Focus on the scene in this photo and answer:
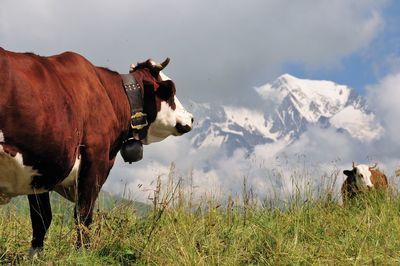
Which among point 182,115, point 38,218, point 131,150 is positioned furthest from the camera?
point 182,115

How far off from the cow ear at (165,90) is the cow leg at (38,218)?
1.96 meters

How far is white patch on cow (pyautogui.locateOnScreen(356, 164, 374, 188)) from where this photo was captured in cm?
1376

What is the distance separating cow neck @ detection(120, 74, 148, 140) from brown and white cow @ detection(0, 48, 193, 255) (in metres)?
0.02

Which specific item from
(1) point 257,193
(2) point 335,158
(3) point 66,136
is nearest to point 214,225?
(1) point 257,193

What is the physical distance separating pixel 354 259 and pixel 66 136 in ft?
9.38

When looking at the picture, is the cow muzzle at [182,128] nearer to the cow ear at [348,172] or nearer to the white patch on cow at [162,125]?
A: the white patch on cow at [162,125]

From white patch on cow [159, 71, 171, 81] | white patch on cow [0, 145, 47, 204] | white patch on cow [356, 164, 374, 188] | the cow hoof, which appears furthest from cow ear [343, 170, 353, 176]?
white patch on cow [0, 145, 47, 204]

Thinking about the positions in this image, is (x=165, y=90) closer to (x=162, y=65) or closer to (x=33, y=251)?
(x=162, y=65)

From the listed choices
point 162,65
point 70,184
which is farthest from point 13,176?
point 162,65

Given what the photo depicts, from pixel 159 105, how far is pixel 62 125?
235 centimetres

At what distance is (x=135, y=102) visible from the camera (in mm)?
6875

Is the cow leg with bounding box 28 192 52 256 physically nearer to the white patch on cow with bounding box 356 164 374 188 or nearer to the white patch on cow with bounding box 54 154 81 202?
the white patch on cow with bounding box 54 154 81 202

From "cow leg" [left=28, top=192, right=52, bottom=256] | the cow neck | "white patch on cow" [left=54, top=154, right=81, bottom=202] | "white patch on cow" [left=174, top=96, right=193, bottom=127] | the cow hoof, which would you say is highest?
"white patch on cow" [left=174, top=96, right=193, bottom=127]

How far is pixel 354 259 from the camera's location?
17.8 ft
